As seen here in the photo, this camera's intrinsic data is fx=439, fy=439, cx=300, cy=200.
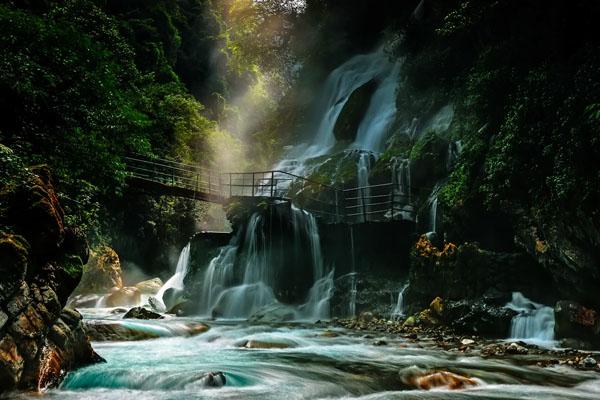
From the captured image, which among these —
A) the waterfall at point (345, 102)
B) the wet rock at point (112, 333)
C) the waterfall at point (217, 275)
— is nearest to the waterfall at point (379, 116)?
the waterfall at point (345, 102)

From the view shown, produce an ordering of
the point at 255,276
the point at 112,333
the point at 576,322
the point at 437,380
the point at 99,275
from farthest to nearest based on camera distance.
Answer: the point at 99,275, the point at 255,276, the point at 112,333, the point at 576,322, the point at 437,380

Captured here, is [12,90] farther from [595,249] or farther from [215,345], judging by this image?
[595,249]

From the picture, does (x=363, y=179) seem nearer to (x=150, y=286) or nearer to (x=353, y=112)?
(x=353, y=112)

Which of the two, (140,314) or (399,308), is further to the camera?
(399,308)

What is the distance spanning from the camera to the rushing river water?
18.6 ft

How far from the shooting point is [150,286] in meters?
23.2

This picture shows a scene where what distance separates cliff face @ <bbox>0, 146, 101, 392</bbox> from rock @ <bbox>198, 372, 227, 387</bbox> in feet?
5.80

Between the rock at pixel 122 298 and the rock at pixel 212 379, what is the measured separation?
1521cm

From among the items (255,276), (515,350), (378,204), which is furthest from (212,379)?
(255,276)

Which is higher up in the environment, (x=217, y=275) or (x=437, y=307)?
(x=217, y=275)

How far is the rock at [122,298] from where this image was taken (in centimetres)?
1944

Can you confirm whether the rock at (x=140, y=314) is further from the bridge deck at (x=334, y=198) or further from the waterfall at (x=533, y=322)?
the waterfall at (x=533, y=322)

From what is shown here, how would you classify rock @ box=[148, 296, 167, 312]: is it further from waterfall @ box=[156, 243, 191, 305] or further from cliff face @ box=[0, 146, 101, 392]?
cliff face @ box=[0, 146, 101, 392]

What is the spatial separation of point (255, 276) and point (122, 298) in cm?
616
